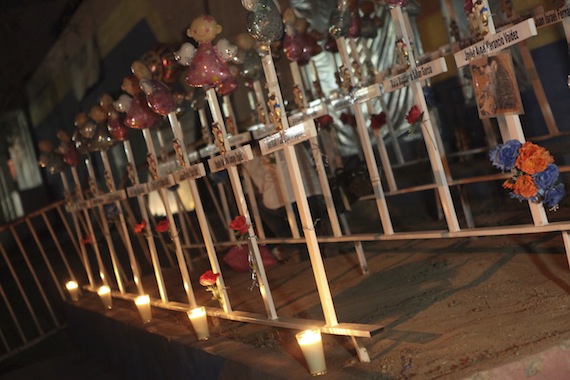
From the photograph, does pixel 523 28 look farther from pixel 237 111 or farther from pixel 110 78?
pixel 110 78

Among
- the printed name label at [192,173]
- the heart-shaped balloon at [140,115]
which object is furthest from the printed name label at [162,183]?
the heart-shaped balloon at [140,115]

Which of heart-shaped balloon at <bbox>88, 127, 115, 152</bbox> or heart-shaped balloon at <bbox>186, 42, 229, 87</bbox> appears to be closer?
heart-shaped balloon at <bbox>186, 42, 229, 87</bbox>

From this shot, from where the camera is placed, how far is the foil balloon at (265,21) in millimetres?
4691

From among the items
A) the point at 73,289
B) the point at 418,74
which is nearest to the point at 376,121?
the point at 418,74

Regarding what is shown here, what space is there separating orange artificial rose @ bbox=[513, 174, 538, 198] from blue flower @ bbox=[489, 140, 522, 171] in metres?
0.09

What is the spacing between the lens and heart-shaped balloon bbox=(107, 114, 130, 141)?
6832 millimetres

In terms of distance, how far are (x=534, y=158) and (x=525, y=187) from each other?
0.53 ft

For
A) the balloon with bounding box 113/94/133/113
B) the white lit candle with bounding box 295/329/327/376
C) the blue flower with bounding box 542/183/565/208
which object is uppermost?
the balloon with bounding box 113/94/133/113

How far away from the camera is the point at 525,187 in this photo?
13.4 feet

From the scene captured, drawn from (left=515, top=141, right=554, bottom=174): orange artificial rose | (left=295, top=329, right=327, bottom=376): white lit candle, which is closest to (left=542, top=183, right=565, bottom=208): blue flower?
(left=515, top=141, right=554, bottom=174): orange artificial rose

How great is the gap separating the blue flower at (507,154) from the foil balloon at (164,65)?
349 cm

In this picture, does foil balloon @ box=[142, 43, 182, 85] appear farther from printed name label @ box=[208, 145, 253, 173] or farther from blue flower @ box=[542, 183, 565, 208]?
blue flower @ box=[542, 183, 565, 208]

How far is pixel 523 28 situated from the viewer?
3795mm

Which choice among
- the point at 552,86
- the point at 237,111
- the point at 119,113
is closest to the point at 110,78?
the point at 237,111
